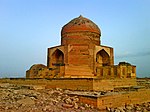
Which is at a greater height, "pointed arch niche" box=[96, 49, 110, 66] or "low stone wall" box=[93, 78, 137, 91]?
"pointed arch niche" box=[96, 49, 110, 66]

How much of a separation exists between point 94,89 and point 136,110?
269 centimetres

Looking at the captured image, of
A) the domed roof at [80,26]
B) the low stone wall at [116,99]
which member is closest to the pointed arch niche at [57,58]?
the domed roof at [80,26]

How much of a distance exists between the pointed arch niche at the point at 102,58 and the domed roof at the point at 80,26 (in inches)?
79.3

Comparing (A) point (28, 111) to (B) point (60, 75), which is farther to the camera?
(B) point (60, 75)

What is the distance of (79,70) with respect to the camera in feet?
48.5

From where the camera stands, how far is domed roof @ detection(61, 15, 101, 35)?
17.3 meters

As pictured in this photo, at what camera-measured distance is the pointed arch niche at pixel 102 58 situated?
1772 cm

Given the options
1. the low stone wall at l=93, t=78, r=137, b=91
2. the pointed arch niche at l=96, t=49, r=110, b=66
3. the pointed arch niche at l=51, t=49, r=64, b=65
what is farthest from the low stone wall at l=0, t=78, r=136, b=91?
the pointed arch niche at l=51, t=49, r=64, b=65

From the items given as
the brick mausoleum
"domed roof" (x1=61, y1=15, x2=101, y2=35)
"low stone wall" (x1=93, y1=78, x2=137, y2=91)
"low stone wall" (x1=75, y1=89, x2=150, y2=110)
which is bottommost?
"low stone wall" (x1=75, y1=89, x2=150, y2=110)

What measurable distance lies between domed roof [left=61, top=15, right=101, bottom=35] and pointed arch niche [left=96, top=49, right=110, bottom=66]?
2.01 m

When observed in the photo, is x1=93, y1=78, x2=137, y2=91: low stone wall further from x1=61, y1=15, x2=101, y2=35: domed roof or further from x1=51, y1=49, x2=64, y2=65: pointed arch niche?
x1=51, y1=49, x2=64, y2=65: pointed arch niche

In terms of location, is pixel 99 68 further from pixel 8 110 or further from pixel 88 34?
pixel 8 110

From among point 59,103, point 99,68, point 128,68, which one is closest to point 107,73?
point 99,68

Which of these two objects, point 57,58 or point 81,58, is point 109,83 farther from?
point 57,58
